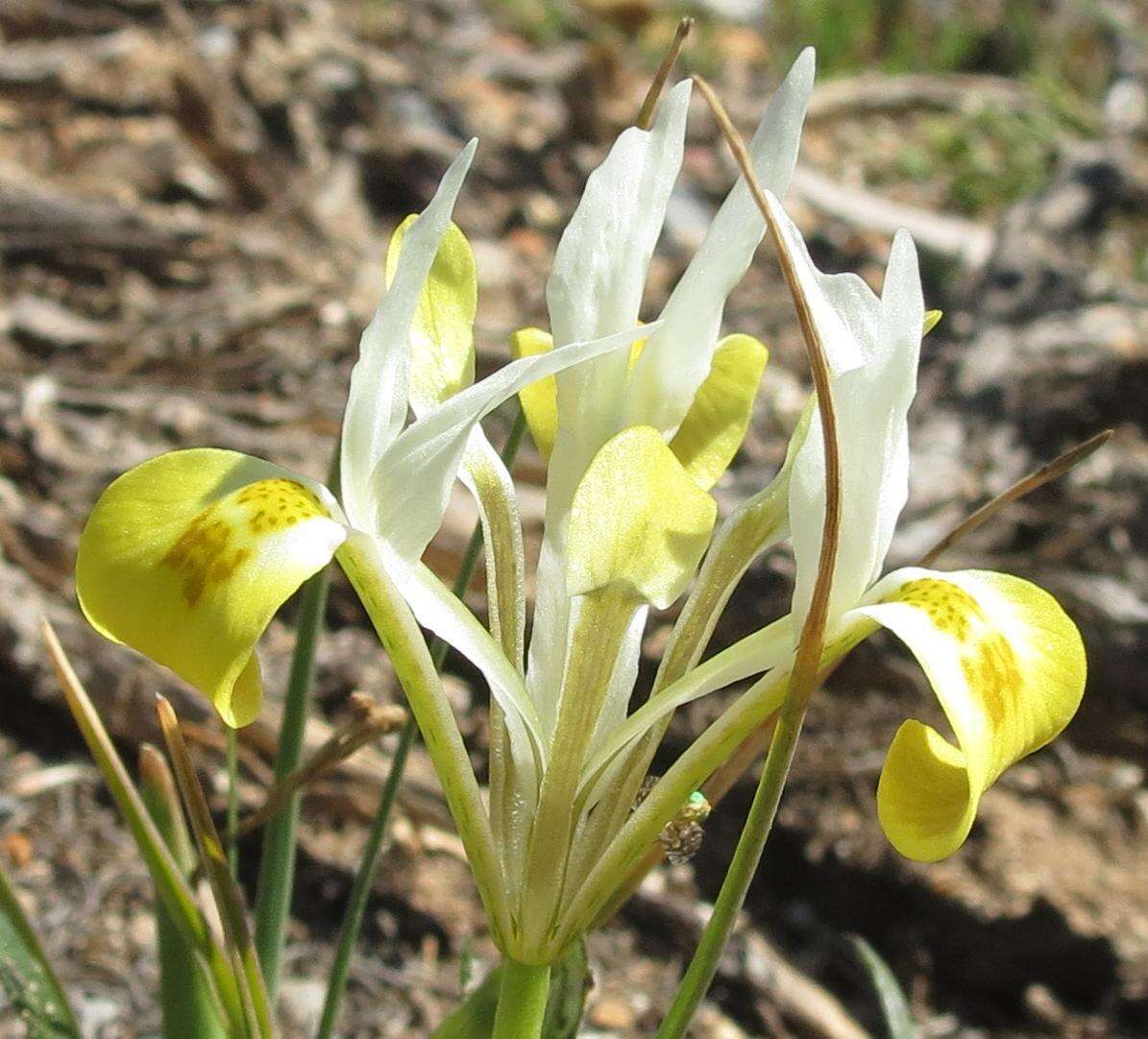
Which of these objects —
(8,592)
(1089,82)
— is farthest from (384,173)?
(1089,82)

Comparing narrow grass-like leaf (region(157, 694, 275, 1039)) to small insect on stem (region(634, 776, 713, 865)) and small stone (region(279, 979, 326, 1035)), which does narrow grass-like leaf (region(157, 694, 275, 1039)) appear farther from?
small stone (region(279, 979, 326, 1035))

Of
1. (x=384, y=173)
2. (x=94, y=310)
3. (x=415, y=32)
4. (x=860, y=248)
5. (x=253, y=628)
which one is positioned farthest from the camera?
(x=415, y=32)

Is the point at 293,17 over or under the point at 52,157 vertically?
over

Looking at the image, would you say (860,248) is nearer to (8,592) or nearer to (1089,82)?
(1089,82)

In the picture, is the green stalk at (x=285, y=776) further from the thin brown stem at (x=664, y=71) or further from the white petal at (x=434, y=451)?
the thin brown stem at (x=664, y=71)

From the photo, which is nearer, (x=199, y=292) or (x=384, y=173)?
(x=199, y=292)
